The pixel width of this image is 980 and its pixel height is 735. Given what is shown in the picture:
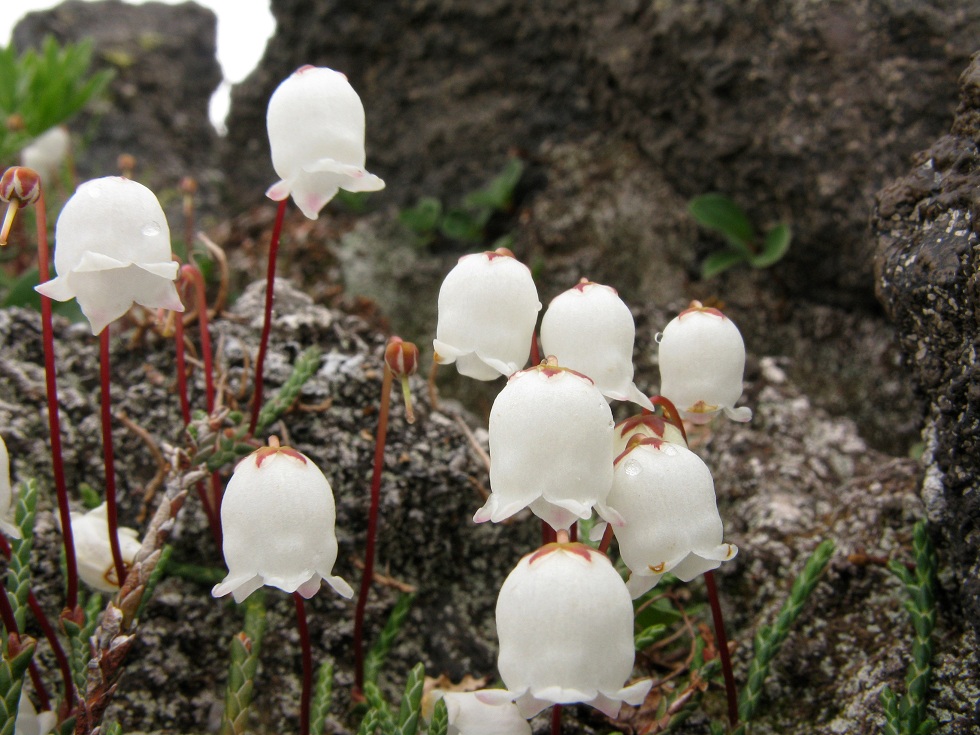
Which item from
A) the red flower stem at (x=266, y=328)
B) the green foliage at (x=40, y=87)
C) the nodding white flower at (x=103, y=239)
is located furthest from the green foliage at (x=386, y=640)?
the green foliage at (x=40, y=87)

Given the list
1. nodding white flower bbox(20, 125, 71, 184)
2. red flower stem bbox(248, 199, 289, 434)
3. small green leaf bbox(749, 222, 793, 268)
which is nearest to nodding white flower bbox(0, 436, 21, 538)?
red flower stem bbox(248, 199, 289, 434)

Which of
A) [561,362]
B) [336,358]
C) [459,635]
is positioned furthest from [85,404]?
[561,362]

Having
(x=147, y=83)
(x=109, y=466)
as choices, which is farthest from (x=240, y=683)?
(x=147, y=83)

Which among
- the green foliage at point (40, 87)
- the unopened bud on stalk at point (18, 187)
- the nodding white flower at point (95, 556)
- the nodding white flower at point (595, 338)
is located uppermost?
the green foliage at point (40, 87)

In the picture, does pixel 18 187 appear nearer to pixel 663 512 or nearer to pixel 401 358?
pixel 401 358

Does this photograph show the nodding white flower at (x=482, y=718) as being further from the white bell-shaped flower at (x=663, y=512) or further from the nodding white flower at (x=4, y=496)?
the nodding white flower at (x=4, y=496)
